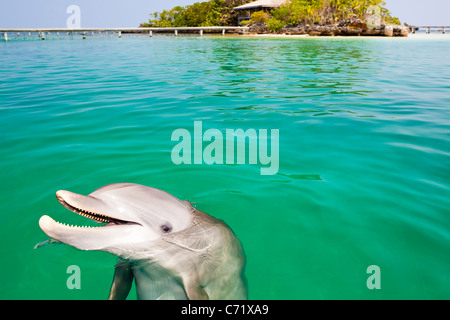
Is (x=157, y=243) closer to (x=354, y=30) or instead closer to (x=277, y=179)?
(x=277, y=179)

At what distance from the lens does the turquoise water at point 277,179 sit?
113 inches

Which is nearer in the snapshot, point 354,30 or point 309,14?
point 354,30

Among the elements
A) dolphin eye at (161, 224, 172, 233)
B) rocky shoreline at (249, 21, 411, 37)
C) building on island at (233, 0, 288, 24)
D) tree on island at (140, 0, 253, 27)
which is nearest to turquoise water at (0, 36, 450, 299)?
dolphin eye at (161, 224, 172, 233)

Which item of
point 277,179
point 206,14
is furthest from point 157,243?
point 206,14

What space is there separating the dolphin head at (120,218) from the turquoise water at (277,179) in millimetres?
799

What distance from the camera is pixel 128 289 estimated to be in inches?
100

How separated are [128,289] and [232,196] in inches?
73.4

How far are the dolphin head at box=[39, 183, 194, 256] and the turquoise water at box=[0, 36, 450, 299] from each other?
0.80m

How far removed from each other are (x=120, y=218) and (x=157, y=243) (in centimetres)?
36

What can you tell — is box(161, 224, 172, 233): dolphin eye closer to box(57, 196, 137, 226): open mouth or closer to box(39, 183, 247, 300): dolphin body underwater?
box(39, 183, 247, 300): dolphin body underwater

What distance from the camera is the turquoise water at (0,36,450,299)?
2.87 metres

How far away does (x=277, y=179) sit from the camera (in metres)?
4.46

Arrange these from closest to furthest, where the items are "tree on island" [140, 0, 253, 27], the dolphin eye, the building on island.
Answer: the dolphin eye
the building on island
"tree on island" [140, 0, 253, 27]
